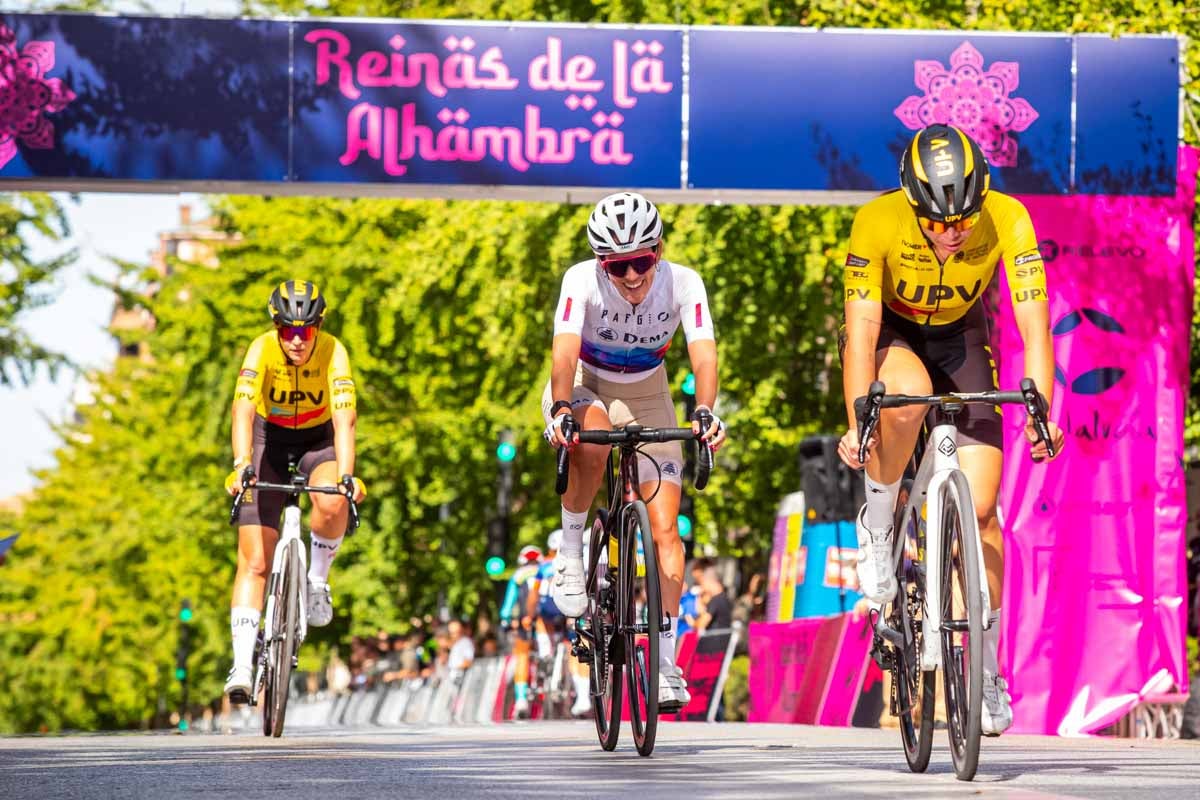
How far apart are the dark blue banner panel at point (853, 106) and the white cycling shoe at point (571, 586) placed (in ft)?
17.9

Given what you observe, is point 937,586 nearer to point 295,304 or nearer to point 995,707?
point 995,707

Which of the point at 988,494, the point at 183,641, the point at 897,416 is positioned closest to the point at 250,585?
the point at 897,416

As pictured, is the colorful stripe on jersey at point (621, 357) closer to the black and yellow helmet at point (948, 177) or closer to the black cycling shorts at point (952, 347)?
the black cycling shorts at point (952, 347)

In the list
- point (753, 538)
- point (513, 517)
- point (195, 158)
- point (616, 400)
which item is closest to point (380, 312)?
point (513, 517)

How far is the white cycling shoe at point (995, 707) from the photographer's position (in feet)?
25.9

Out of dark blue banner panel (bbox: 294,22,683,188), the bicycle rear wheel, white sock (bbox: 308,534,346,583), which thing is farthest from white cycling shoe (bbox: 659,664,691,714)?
dark blue banner panel (bbox: 294,22,683,188)

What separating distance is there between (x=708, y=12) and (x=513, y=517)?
33.1ft

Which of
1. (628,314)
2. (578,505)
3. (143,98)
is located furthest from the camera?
(143,98)

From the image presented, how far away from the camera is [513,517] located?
34.3 meters

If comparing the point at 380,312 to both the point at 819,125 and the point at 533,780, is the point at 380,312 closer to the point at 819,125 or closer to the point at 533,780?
the point at 819,125

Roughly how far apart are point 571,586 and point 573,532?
0.26 metres

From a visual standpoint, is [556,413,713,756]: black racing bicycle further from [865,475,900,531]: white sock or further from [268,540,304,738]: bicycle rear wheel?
[268,540,304,738]: bicycle rear wheel

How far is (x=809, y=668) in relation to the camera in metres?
17.4

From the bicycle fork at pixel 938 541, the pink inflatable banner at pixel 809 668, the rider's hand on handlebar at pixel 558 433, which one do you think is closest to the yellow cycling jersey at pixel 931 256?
the bicycle fork at pixel 938 541
